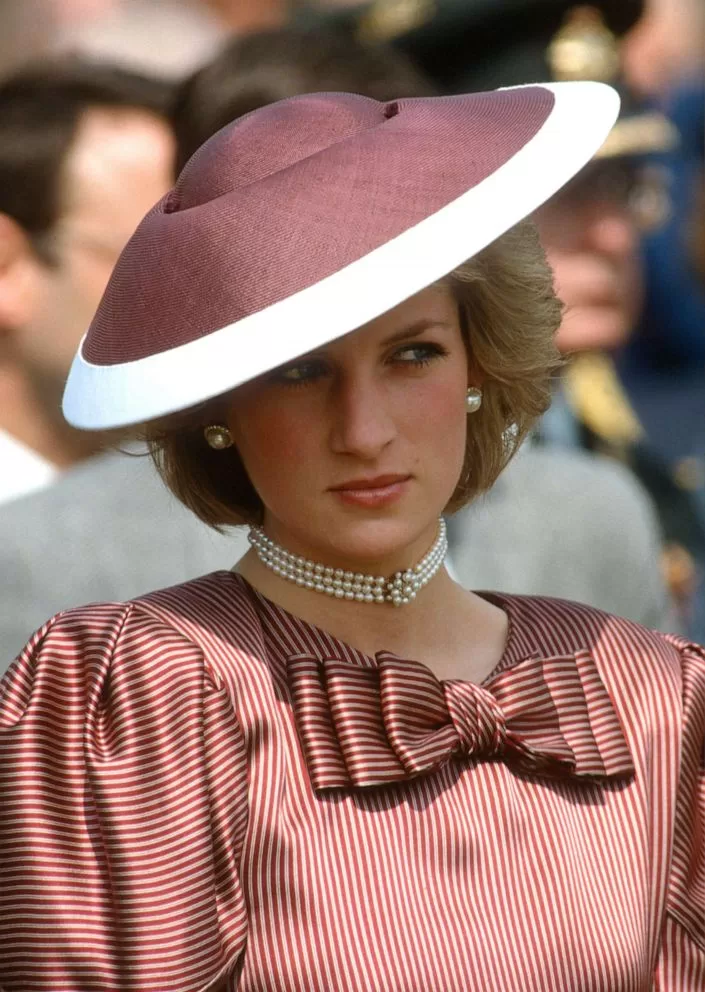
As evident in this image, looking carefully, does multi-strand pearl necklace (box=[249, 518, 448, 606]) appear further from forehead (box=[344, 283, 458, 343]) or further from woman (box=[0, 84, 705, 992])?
forehead (box=[344, 283, 458, 343])

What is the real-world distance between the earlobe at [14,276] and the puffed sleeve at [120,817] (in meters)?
1.34

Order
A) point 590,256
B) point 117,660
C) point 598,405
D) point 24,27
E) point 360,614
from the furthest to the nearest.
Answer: point 24,27 → point 598,405 → point 590,256 → point 360,614 → point 117,660

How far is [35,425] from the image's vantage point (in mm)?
2756

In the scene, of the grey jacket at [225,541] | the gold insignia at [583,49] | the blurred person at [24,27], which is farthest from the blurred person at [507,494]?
the blurred person at [24,27]

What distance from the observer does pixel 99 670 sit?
1.47 meters

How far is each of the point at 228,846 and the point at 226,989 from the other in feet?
0.39

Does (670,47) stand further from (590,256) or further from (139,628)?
(139,628)

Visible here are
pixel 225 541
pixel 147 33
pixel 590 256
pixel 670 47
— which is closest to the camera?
pixel 225 541

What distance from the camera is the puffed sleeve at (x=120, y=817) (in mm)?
1401

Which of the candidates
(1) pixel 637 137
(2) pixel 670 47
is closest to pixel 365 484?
(1) pixel 637 137

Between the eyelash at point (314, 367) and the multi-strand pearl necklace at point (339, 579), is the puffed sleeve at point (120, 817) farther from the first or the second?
the eyelash at point (314, 367)

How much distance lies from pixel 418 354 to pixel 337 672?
0.28 m

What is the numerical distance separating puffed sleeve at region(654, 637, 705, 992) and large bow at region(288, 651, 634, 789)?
0.08 metres

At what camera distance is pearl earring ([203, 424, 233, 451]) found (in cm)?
155
